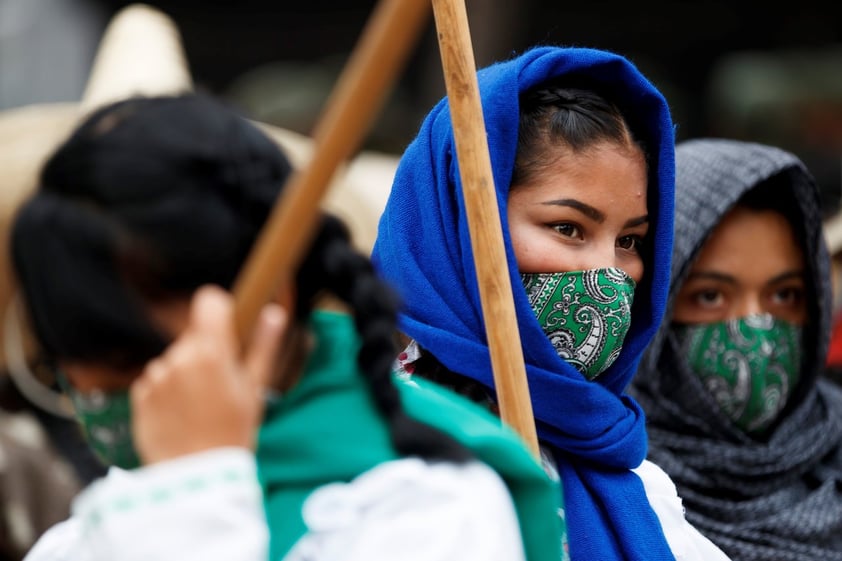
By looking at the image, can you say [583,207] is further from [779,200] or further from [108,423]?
[779,200]

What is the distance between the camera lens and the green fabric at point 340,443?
147cm

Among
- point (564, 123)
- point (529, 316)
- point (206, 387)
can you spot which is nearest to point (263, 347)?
point (206, 387)

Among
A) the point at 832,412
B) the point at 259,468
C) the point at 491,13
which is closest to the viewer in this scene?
the point at 259,468

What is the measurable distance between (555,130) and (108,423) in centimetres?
Result: 102

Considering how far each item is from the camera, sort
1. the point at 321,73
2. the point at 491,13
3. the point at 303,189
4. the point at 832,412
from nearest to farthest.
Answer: the point at 303,189
the point at 832,412
the point at 491,13
the point at 321,73

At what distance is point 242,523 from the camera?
1394mm

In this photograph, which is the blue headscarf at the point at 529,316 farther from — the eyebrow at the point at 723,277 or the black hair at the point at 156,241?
the eyebrow at the point at 723,277

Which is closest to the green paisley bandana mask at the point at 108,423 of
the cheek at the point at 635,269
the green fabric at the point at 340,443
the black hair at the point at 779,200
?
the green fabric at the point at 340,443

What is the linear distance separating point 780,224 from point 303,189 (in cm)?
195

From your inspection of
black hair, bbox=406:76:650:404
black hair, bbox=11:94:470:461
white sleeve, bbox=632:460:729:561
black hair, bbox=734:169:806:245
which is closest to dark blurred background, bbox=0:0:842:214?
black hair, bbox=734:169:806:245

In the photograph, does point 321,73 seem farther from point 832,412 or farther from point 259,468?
point 259,468

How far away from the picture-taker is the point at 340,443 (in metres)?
1.48

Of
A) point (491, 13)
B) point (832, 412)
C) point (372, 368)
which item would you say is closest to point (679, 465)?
point (832, 412)

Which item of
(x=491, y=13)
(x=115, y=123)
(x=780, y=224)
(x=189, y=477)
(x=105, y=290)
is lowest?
(x=491, y=13)
